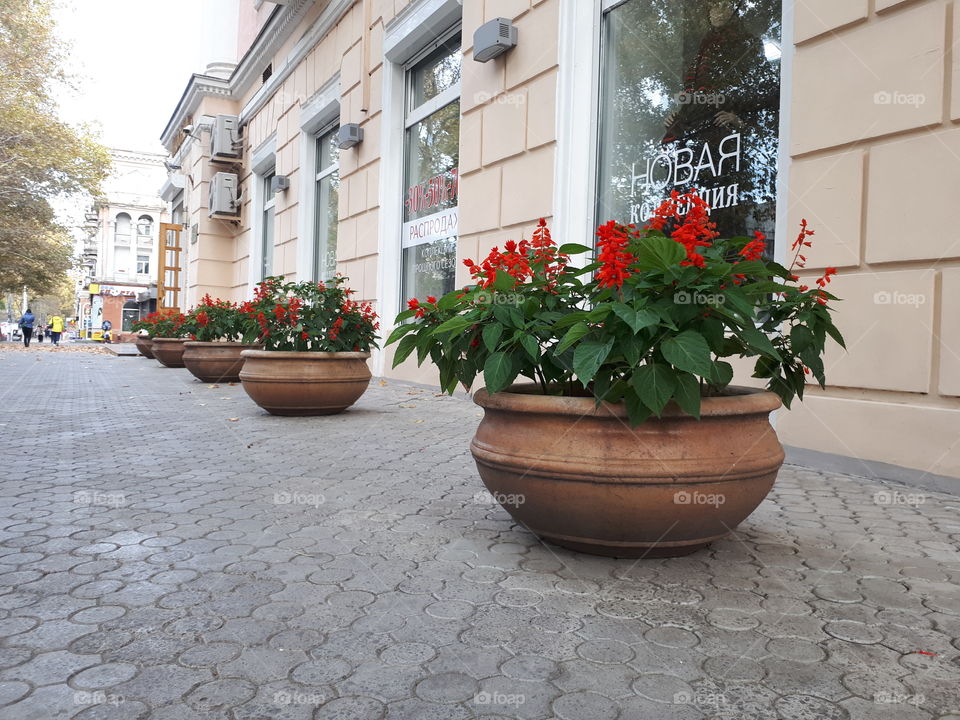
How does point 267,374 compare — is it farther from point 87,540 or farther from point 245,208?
point 245,208

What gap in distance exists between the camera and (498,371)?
2.55 metres

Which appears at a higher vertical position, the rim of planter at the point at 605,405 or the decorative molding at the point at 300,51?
the decorative molding at the point at 300,51

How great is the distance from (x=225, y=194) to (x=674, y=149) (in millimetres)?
15933

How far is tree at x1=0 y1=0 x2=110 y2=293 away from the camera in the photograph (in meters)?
25.1

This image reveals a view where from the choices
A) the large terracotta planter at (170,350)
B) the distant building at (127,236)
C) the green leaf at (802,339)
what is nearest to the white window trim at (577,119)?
the green leaf at (802,339)

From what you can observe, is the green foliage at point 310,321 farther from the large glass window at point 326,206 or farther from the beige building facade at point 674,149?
the large glass window at point 326,206

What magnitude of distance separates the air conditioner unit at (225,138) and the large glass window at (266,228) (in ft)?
6.29

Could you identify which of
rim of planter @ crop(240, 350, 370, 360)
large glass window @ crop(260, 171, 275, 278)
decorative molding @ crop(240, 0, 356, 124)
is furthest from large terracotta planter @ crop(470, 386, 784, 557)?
large glass window @ crop(260, 171, 275, 278)

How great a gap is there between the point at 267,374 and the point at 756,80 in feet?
Result: 15.3

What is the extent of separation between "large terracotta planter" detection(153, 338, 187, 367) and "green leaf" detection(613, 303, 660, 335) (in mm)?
13148

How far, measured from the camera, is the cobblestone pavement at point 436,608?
67.1 inches

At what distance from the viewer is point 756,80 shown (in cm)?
545

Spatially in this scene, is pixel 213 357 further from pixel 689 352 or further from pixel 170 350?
pixel 689 352

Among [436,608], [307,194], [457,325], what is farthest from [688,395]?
[307,194]
